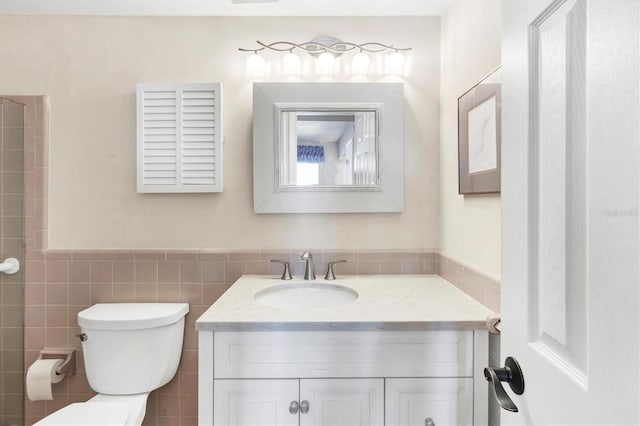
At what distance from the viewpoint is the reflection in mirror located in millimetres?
1690

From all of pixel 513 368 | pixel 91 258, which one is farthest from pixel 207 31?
pixel 513 368

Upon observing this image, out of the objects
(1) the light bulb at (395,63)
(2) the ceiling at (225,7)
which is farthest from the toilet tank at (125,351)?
(1) the light bulb at (395,63)

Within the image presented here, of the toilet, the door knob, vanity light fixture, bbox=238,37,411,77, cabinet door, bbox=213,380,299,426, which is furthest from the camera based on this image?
vanity light fixture, bbox=238,37,411,77

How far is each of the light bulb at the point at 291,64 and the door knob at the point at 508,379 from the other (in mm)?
1507

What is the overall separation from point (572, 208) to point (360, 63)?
1.43 metres

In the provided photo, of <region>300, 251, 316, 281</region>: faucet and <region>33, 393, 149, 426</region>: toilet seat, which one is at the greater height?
<region>300, 251, 316, 281</region>: faucet

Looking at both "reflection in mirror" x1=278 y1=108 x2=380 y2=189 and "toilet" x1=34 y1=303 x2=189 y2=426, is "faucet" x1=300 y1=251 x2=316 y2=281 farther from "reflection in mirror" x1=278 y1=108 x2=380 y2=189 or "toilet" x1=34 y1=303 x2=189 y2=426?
"toilet" x1=34 y1=303 x2=189 y2=426

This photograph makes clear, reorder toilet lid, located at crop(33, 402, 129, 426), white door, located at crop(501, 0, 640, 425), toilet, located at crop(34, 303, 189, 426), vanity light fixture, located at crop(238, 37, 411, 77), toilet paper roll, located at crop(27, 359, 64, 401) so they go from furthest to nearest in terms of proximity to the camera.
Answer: vanity light fixture, located at crop(238, 37, 411, 77)
toilet paper roll, located at crop(27, 359, 64, 401)
toilet, located at crop(34, 303, 189, 426)
toilet lid, located at crop(33, 402, 129, 426)
white door, located at crop(501, 0, 640, 425)

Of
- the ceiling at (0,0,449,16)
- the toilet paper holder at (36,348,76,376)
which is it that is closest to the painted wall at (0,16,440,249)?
the ceiling at (0,0,449,16)

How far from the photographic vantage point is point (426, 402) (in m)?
1.10

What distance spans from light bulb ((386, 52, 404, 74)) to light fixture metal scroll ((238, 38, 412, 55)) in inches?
1.3

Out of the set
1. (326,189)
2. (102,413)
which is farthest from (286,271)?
→ (102,413)

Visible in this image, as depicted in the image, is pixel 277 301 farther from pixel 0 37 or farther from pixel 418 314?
pixel 0 37

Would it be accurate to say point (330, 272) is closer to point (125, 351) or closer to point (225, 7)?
point (125, 351)
